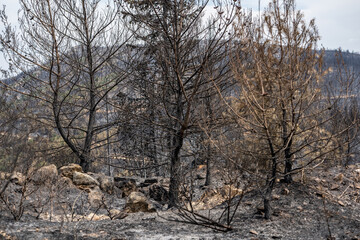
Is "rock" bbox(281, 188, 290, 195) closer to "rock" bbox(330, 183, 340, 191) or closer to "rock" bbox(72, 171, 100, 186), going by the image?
"rock" bbox(330, 183, 340, 191)

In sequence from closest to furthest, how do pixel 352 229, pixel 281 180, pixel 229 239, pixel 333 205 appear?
pixel 229 239 → pixel 352 229 → pixel 333 205 → pixel 281 180

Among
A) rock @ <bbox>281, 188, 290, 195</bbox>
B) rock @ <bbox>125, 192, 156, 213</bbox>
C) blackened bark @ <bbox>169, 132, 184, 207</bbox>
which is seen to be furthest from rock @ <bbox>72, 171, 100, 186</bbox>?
rock @ <bbox>281, 188, 290, 195</bbox>

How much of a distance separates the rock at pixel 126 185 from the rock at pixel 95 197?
85 cm

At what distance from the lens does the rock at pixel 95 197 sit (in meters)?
7.45

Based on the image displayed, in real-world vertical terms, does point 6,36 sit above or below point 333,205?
above

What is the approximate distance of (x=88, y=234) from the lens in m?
4.46

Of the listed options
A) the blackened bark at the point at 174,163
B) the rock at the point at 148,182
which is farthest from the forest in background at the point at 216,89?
the rock at the point at 148,182

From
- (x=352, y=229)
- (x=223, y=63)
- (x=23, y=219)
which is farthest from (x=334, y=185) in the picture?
(x=23, y=219)

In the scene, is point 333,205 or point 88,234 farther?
point 333,205

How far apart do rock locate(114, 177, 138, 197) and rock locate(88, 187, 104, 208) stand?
85 cm

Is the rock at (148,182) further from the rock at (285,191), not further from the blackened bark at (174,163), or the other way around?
the rock at (285,191)

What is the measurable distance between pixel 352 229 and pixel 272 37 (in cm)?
324

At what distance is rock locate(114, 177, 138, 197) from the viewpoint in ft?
29.7

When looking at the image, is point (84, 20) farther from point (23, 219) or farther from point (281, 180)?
point (281, 180)
